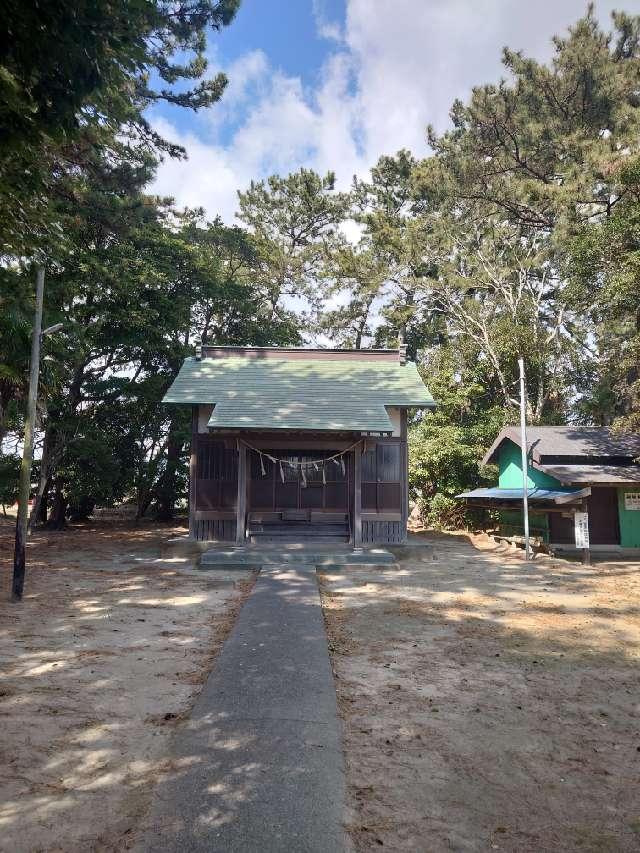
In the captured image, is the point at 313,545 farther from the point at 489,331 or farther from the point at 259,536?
the point at 489,331

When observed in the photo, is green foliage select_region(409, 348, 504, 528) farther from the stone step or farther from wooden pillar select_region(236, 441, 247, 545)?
wooden pillar select_region(236, 441, 247, 545)

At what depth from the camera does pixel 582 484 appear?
16.6m

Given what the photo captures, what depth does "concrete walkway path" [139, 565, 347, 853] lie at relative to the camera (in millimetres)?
2705

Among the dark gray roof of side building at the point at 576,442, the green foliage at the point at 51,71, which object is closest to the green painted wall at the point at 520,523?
the dark gray roof of side building at the point at 576,442

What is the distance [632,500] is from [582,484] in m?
3.03

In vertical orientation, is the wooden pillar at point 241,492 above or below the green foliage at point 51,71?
below

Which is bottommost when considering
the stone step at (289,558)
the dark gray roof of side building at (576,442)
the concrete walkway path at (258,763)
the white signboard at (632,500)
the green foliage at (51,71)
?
the concrete walkway path at (258,763)

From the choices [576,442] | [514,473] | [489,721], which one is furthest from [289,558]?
[576,442]

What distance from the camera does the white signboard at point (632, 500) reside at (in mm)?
18016

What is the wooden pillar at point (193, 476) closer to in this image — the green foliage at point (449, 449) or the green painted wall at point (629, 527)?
the green foliage at point (449, 449)

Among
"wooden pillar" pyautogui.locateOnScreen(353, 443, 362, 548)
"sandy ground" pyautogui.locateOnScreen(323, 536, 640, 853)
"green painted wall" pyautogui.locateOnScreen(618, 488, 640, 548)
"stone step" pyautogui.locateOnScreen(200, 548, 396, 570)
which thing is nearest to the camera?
"sandy ground" pyautogui.locateOnScreen(323, 536, 640, 853)

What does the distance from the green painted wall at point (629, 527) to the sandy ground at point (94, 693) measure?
47.6 feet

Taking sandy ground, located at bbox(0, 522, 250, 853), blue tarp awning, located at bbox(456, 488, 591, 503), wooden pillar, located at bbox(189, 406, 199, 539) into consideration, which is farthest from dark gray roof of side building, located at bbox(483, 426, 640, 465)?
sandy ground, located at bbox(0, 522, 250, 853)

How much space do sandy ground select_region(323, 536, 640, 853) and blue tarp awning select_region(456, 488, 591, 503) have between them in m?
5.69
